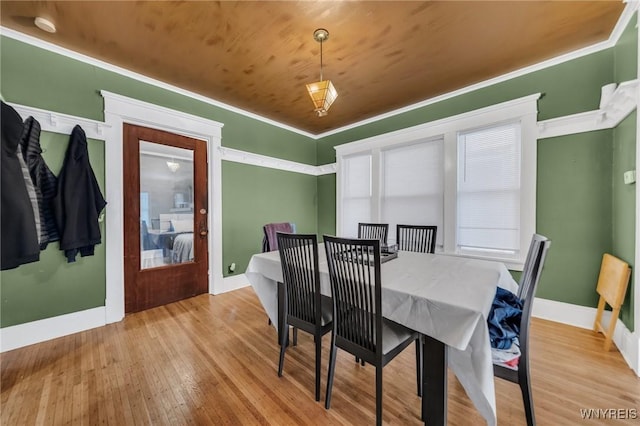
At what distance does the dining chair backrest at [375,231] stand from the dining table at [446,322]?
1190 mm

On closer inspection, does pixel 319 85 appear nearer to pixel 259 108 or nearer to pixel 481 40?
pixel 481 40

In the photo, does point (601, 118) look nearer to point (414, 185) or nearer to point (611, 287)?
point (611, 287)

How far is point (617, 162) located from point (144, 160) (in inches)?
193

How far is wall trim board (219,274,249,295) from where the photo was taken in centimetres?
358

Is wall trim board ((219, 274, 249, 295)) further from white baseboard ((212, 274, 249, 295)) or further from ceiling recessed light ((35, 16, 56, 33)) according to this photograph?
ceiling recessed light ((35, 16, 56, 33))

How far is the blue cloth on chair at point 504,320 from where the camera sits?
1.33 meters

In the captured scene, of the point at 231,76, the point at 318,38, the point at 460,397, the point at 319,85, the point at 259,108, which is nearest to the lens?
the point at 460,397

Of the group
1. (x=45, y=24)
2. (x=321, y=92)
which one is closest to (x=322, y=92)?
(x=321, y=92)

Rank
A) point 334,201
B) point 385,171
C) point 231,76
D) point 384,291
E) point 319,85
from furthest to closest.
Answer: point 334,201
point 385,171
point 231,76
point 319,85
point 384,291

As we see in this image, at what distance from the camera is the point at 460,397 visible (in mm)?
1640

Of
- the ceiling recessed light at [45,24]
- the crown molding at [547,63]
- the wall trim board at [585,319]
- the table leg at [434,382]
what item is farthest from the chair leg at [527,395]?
the ceiling recessed light at [45,24]

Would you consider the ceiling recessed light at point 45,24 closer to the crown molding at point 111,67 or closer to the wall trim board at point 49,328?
the crown molding at point 111,67

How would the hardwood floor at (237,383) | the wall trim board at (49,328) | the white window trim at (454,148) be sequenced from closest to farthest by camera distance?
the hardwood floor at (237,383) < the wall trim board at (49,328) < the white window trim at (454,148)

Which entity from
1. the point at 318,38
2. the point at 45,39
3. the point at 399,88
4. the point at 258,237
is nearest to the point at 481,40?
the point at 399,88
